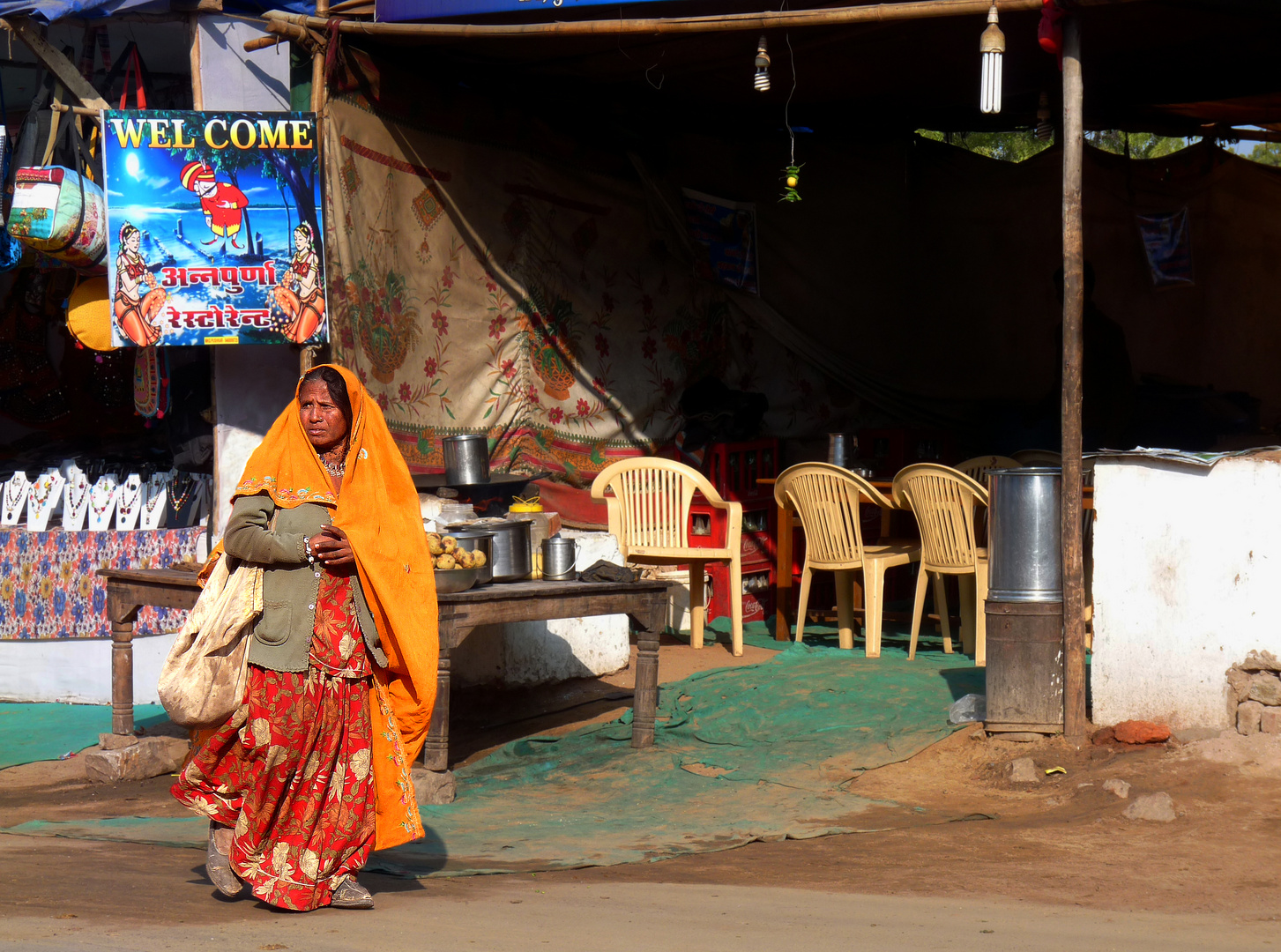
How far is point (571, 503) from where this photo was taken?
813cm

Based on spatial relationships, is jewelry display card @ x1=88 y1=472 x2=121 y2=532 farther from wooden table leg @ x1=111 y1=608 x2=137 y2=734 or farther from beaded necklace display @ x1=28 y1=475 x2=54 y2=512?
wooden table leg @ x1=111 y1=608 x2=137 y2=734

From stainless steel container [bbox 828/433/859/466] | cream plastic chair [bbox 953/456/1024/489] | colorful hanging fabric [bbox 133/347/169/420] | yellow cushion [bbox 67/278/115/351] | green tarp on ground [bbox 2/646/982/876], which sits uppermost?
yellow cushion [bbox 67/278/115/351]

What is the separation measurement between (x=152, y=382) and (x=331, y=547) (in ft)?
11.0

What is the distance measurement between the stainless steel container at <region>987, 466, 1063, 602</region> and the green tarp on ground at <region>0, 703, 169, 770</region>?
4083mm

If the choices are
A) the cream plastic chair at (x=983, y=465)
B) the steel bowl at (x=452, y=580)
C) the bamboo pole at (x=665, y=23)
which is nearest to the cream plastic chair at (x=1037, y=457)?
the cream plastic chair at (x=983, y=465)

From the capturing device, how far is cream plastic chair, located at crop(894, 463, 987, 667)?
689 centimetres

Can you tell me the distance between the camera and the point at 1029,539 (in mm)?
5492

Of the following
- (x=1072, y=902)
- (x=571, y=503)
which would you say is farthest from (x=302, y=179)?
(x=1072, y=902)

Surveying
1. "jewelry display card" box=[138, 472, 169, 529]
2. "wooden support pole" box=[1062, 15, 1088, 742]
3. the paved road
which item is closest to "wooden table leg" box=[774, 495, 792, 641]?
"wooden support pole" box=[1062, 15, 1088, 742]

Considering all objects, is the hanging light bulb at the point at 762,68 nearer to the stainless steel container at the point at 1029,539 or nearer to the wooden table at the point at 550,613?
the stainless steel container at the point at 1029,539

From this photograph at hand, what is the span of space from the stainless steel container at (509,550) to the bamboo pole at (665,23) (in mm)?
2210

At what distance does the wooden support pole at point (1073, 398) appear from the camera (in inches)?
209

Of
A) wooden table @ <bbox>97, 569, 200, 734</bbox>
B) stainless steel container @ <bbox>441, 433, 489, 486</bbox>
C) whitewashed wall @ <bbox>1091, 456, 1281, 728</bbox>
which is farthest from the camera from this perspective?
stainless steel container @ <bbox>441, 433, 489, 486</bbox>

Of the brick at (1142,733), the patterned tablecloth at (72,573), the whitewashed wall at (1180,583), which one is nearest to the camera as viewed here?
the whitewashed wall at (1180,583)
